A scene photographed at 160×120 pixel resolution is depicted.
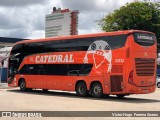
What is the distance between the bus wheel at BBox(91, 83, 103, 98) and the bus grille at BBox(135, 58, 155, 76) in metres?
2.54

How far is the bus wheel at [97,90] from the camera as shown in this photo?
22.8 meters

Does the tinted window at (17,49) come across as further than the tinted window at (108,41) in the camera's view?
Yes

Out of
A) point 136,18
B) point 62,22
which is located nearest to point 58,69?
point 136,18

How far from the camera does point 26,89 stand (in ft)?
96.4

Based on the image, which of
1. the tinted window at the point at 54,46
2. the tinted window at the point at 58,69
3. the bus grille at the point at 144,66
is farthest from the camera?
the tinted window at the point at 54,46

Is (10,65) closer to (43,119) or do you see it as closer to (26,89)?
(26,89)

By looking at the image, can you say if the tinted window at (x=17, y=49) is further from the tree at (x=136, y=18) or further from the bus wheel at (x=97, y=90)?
the tree at (x=136, y=18)

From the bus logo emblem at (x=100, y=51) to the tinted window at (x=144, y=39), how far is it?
1.65m

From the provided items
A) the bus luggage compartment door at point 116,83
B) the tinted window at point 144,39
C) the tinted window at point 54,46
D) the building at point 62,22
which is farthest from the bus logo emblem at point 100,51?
the building at point 62,22

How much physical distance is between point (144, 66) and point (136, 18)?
96.7 feet

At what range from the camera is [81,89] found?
2409 cm

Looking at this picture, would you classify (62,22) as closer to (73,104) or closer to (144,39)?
(144,39)

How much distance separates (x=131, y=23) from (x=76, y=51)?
27.6 m

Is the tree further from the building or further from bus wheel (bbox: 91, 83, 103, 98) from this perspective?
the building
